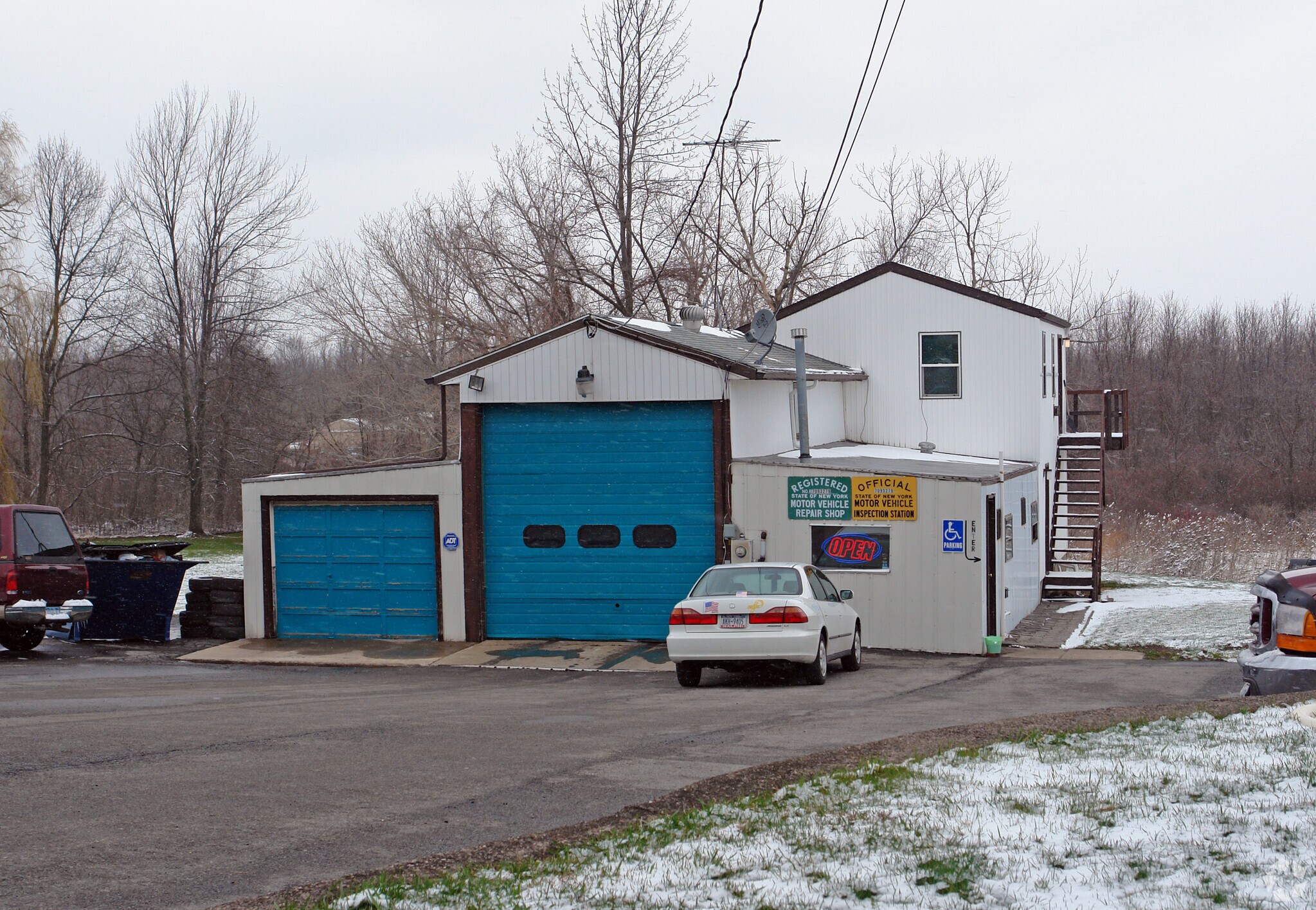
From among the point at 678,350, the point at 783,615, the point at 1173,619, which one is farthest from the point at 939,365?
the point at 783,615

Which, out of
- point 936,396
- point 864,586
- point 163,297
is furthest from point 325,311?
point 864,586

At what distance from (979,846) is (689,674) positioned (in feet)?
28.6

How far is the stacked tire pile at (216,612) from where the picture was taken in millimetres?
19938

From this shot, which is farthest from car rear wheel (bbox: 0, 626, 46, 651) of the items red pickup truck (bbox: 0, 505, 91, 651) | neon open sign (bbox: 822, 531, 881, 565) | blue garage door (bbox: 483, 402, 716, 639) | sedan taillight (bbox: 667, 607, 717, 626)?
neon open sign (bbox: 822, 531, 881, 565)

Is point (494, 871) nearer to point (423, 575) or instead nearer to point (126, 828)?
point (126, 828)

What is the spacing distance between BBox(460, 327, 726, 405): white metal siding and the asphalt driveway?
4.26 metres

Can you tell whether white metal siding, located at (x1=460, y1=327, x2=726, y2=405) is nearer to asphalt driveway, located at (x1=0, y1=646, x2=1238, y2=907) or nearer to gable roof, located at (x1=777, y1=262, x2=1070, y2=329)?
asphalt driveway, located at (x1=0, y1=646, x2=1238, y2=907)

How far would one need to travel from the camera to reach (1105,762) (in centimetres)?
743

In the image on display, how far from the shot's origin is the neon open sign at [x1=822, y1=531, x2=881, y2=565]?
58.5ft

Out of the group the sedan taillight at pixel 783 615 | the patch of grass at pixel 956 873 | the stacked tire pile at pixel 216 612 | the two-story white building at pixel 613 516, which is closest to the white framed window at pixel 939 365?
the two-story white building at pixel 613 516

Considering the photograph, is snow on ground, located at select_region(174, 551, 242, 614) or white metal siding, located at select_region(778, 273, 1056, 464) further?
snow on ground, located at select_region(174, 551, 242, 614)

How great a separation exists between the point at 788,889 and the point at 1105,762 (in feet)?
9.91

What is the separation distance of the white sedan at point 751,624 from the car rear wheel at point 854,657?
152 cm

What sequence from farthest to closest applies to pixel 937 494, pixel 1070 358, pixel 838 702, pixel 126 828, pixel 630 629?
pixel 1070 358
pixel 630 629
pixel 937 494
pixel 838 702
pixel 126 828
